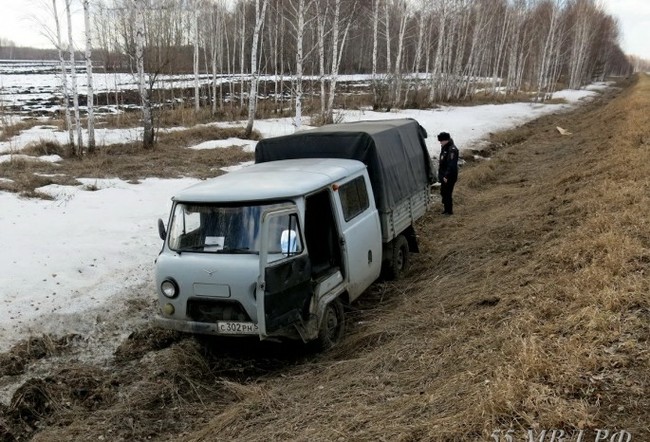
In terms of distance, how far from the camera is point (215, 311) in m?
5.29

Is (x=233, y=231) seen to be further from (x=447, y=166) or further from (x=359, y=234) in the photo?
(x=447, y=166)

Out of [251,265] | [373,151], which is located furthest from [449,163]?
[251,265]

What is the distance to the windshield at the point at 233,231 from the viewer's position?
5.26m

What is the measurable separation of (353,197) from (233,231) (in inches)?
74.1

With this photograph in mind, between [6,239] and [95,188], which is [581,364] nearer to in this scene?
[6,239]

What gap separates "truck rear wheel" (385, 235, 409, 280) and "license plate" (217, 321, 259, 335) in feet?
10.4

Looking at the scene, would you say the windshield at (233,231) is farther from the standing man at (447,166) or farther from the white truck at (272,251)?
the standing man at (447,166)

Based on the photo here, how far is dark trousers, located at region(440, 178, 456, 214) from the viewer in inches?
439

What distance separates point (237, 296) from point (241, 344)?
1133mm

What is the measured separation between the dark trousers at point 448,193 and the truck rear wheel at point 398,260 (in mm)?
3317

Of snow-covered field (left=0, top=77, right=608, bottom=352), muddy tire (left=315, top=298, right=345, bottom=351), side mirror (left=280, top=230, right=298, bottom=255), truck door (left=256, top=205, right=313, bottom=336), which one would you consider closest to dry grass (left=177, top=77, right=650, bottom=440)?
muddy tire (left=315, top=298, right=345, bottom=351)

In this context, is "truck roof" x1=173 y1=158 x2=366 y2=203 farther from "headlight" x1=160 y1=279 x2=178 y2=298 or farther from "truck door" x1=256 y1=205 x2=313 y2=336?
"headlight" x1=160 y1=279 x2=178 y2=298

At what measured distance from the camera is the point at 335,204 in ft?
19.9

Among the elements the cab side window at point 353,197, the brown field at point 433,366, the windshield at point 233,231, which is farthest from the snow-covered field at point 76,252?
the cab side window at point 353,197
